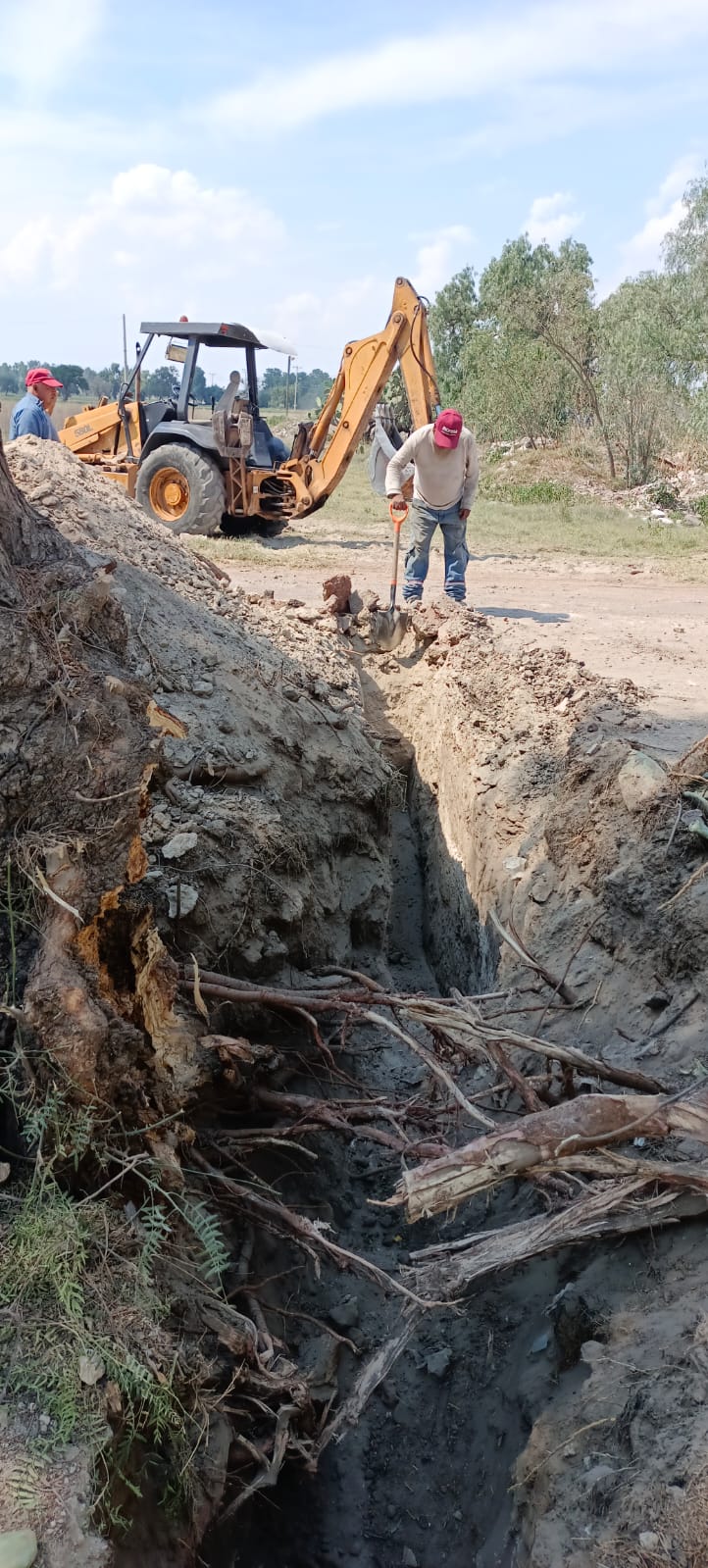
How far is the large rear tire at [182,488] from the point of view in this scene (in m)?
12.7

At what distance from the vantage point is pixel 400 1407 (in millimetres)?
3180

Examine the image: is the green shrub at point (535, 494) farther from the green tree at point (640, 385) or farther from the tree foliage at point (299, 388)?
the tree foliage at point (299, 388)

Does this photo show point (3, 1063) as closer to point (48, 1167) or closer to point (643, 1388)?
point (48, 1167)

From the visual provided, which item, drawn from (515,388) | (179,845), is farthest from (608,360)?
(179,845)

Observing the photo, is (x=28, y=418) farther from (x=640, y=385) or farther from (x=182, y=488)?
(x=640, y=385)

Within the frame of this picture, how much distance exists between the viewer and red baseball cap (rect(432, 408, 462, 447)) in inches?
321

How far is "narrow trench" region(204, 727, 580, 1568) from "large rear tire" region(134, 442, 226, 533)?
32.9 ft

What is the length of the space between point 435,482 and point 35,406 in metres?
3.18

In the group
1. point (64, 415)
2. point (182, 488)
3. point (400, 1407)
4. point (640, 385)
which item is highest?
point (640, 385)

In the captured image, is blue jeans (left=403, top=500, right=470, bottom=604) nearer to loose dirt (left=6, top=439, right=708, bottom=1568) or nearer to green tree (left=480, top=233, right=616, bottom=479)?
loose dirt (left=6, top=439, right=708, bottom=1568)

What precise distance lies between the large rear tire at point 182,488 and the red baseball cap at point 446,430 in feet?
16.5

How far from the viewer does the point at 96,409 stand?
13.7m

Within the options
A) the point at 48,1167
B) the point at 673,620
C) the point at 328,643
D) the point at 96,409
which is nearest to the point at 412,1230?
the point at 48,1167

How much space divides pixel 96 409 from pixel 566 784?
1109 centimetres
